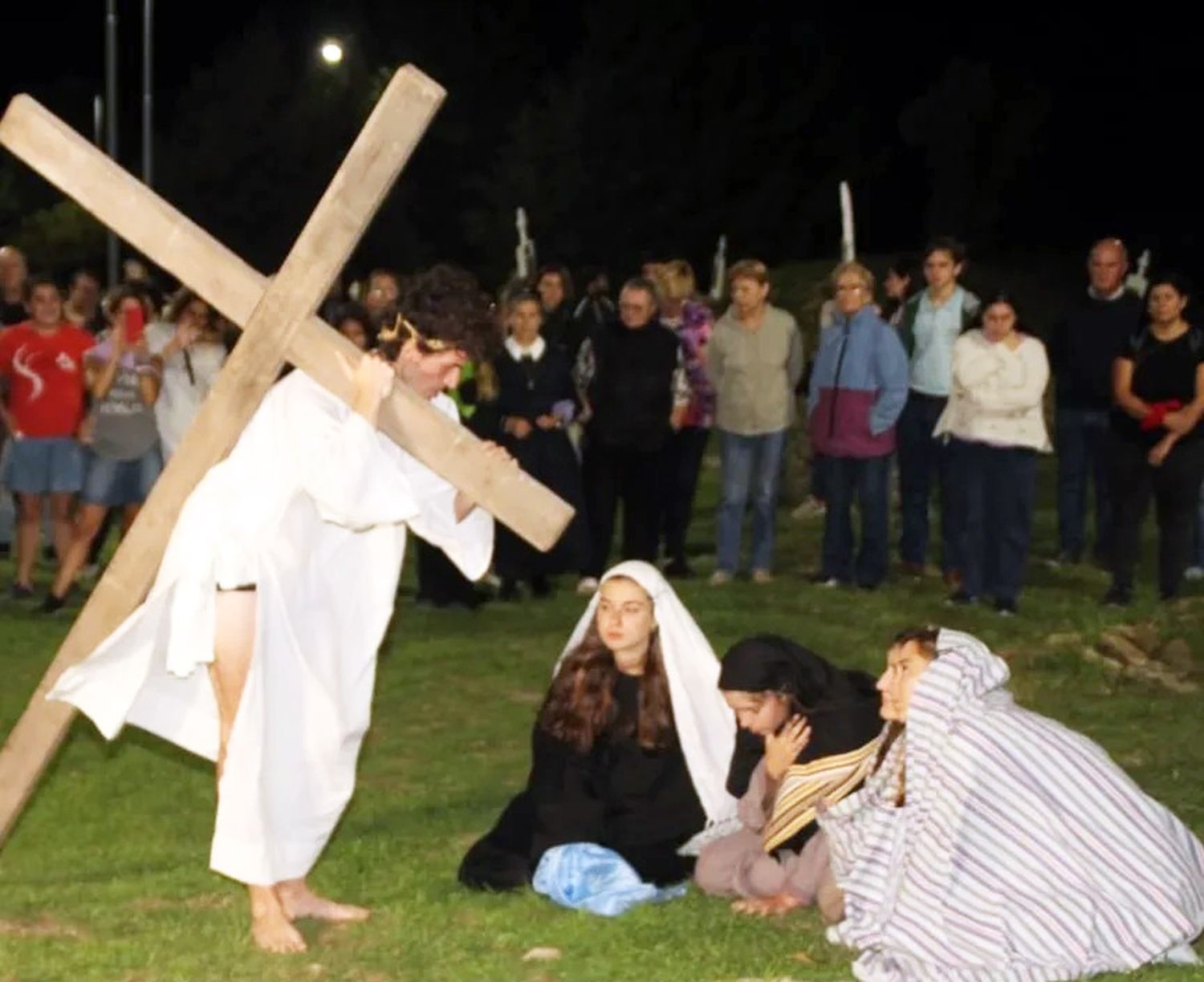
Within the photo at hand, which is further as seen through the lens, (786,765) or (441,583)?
(441,583)

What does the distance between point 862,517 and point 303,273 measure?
29.1 ft

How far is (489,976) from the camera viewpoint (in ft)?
23.2

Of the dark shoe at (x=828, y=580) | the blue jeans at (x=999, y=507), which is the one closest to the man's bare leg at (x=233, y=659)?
the blue jeans at (x=999, y=507)

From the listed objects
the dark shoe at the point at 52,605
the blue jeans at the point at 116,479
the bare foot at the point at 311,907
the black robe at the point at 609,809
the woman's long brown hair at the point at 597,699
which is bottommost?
the bare foot at the point at 311,907

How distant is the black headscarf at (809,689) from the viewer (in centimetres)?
789

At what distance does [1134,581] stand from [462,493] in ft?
30.3

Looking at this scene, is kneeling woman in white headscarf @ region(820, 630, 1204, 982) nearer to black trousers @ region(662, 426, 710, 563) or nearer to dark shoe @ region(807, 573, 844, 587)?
dark shoe @ region(807, 573, 844, 587)

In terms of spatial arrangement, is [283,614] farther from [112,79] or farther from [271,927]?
[112,79]

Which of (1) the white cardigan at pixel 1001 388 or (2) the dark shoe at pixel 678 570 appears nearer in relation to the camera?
(1) the white cardigan at pixel 1001 388

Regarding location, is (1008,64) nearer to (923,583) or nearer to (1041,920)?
(923,583)

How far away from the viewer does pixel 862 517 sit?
15117mm

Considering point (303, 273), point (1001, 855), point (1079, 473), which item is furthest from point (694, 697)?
point (1079, 473)

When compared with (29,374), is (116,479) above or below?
below

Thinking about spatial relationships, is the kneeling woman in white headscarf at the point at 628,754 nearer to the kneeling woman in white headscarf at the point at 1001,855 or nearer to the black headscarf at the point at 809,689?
the black headscarf at the point at 809,689
